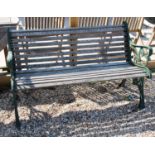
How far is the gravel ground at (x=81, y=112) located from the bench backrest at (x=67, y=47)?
0.46 meters

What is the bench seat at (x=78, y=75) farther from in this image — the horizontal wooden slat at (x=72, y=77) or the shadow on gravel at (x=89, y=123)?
the shadow on gravel at (x=89, y=123)

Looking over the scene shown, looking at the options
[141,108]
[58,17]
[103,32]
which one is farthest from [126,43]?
[58,17]

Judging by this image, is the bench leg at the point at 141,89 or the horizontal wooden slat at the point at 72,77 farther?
the bench leg at the point at 141,89

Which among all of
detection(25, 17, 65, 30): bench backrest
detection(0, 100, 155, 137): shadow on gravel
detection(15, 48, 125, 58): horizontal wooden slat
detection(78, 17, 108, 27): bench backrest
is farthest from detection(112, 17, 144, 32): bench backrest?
detection(0, 100, 155, 137): shadow on gravel

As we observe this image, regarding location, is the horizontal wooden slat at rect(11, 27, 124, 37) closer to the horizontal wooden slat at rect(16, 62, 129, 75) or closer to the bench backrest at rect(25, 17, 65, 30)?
the horizontal wooden slat at rect(16, 62, 129, 75)

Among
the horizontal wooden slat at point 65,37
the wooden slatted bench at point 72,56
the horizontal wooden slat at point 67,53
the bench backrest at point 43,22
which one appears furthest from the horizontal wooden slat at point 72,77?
the bench backrest at point 43,22

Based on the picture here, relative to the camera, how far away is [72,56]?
377 centimetres

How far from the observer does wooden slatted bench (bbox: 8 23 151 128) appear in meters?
3.48

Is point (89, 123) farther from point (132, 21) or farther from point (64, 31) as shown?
point (132, 21)

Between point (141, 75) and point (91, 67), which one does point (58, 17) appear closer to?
point (91, 67)

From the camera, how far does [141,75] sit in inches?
139

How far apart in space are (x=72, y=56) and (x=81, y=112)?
75 cm

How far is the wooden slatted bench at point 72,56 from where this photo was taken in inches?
137
